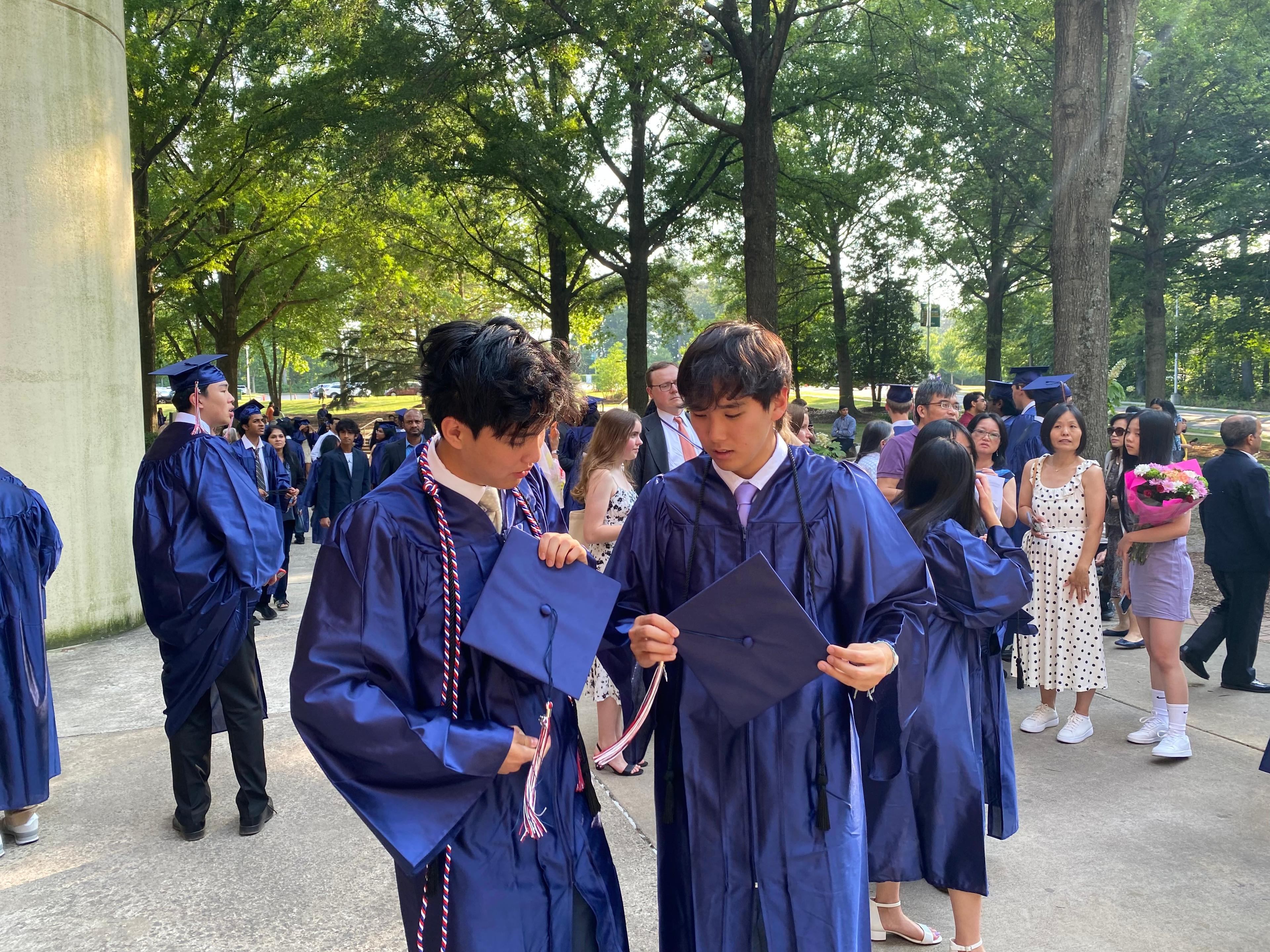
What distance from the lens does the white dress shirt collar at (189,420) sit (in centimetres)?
420

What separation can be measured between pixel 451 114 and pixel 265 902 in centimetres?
1453

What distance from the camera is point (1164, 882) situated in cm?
357

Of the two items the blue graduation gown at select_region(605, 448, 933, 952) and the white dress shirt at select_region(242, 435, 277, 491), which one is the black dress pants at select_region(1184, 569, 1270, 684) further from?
the white dress shirt at select_region(242, 435, 277, 491)

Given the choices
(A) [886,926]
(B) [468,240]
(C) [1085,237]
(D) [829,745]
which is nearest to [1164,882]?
(A) [886,926]

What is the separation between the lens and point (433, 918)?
6.08 ft

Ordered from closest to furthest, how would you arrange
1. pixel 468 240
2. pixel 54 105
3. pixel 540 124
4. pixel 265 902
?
pixel 265 902
pixel 54 105
pixel 540 124
pixel 468 240

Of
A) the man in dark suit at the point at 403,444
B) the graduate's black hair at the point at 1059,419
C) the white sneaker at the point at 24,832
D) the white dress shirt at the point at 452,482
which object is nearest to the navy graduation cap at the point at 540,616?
the white dress shirt at the point at 452,482

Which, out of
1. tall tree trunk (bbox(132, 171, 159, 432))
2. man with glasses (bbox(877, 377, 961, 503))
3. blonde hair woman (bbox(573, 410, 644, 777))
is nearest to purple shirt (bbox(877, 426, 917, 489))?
man with glasses (bbox(877, 377, 961, 503))

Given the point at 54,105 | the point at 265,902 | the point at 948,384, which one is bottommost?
the point at 265,902

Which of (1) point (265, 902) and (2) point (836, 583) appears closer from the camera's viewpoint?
(2) point (836, 583)

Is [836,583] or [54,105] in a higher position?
[54,105]

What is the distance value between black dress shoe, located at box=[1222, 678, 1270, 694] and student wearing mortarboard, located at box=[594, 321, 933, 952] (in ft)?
16.0

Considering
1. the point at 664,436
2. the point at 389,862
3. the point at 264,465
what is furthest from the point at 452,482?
the point at 264,465

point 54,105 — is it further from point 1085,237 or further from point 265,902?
point 1085,237
